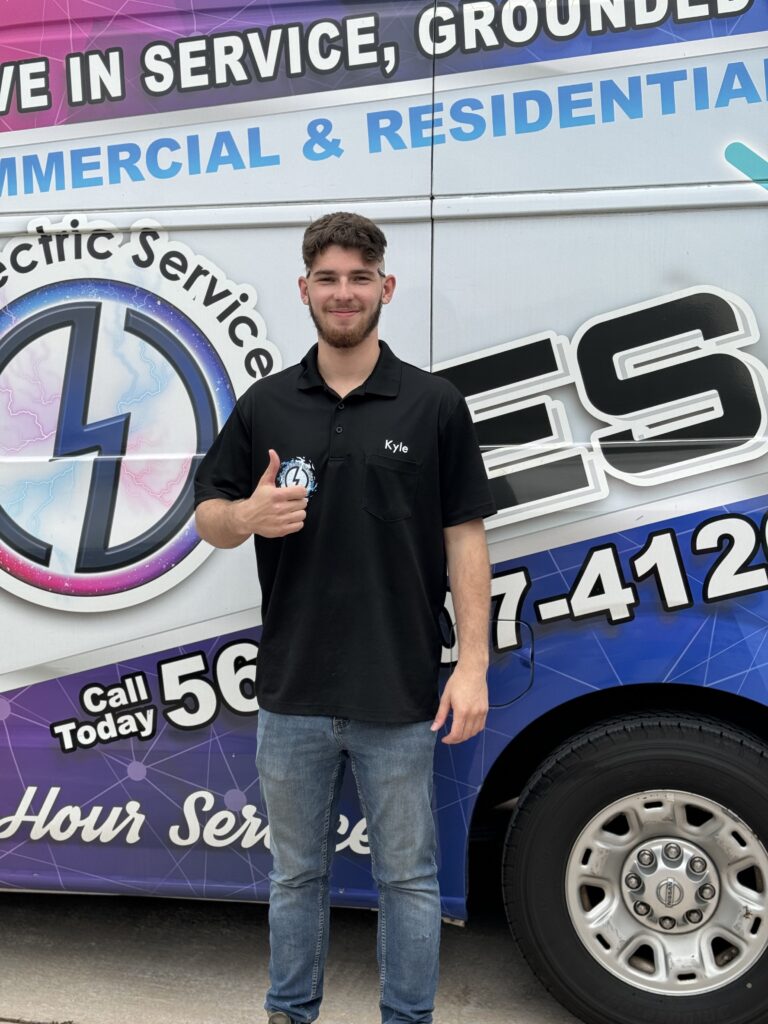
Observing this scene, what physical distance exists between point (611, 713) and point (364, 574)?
861mm

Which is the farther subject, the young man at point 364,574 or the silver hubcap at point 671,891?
the silver hubcap at point 671,891

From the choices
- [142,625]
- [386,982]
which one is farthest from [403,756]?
[142,625]

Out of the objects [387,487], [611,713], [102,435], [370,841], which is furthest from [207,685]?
[611,713]

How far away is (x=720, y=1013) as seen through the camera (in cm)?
261

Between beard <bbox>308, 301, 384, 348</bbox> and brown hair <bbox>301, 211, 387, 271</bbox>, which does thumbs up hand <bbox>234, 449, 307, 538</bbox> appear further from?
brown hair <bbox>301, 211, 387, 271</bbox>

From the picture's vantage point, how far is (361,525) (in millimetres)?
2301

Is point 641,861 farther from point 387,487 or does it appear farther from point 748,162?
point 748,162

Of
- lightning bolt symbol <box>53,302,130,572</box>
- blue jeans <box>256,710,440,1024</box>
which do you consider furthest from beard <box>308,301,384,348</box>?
blue jeans <box>256,710,440,1024</box>

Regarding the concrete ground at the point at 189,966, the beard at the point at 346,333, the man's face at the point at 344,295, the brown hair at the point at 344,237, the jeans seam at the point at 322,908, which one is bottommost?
the concrete ground at the point at 189,966

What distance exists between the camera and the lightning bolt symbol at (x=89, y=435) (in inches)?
109

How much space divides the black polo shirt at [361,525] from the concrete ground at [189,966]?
3.65 ft

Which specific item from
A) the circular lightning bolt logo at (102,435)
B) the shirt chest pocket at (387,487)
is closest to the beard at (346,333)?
the shirt chest pocket at (387,487)

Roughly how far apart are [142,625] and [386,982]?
1.12m

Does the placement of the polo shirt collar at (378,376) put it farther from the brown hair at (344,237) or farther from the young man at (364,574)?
the brown hair at (344,237)
